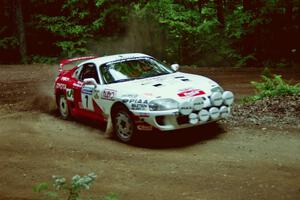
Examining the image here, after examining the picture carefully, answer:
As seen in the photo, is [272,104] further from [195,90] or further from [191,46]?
[191,46]

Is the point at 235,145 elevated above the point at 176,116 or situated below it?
below

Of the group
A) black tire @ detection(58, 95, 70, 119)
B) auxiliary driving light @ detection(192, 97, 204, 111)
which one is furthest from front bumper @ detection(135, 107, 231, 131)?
black tire @ detection(58, 95, 70, 119)

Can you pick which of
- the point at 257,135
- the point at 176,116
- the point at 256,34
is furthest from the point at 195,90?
the point at 256,34

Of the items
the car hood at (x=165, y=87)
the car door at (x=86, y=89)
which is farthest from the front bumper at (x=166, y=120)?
the car door at (x=86, y=89)

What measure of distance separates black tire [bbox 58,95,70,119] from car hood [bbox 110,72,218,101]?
2312 mm

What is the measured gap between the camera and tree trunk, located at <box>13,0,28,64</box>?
24906mm

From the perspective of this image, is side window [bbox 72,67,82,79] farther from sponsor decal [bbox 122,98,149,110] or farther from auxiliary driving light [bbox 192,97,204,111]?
auxiliary driving light [bbox 192,97,204,111]

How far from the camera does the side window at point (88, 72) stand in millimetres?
10693

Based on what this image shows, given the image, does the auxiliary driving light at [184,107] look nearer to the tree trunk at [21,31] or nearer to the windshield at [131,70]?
the windshield at [131,70]

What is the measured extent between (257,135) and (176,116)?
176cm

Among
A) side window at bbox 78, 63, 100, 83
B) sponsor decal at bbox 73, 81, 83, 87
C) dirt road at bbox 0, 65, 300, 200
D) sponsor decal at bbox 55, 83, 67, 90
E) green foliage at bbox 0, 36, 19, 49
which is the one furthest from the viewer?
green foliage at bbox 0, 36, 19, 49

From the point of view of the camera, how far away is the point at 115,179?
7371 millimetres

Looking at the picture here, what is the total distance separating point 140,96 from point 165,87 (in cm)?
54

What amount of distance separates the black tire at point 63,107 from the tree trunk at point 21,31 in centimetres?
1394
